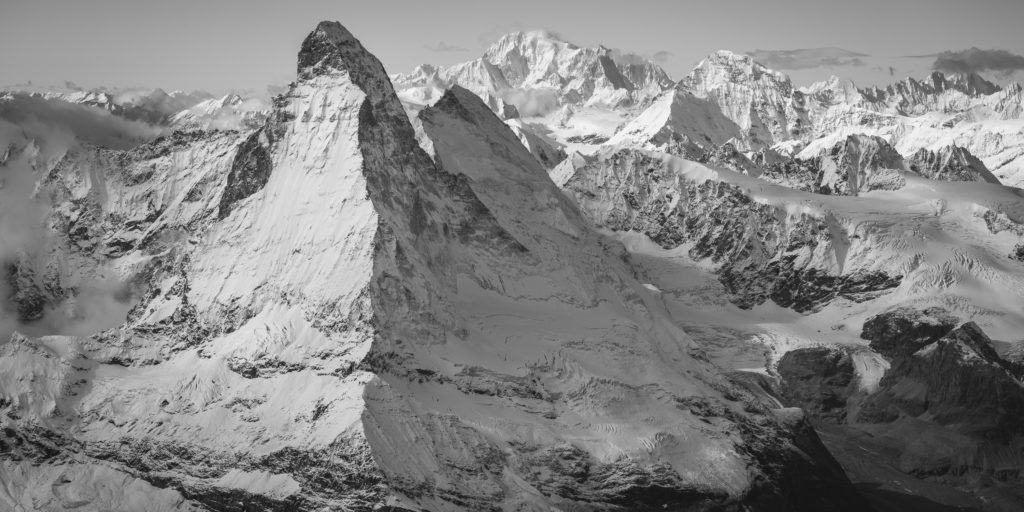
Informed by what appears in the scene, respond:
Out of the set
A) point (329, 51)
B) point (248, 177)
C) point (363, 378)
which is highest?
point (329, 51)

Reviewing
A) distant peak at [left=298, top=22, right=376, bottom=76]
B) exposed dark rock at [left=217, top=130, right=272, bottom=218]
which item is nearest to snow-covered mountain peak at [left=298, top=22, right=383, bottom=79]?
distant peak at [left=298, top=22, right=376, bottom=76]

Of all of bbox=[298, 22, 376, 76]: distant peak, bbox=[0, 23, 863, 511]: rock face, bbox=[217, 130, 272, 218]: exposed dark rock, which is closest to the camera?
bbox=[0, 23, 863, 511]: rock face

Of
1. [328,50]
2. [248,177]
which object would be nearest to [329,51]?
[328,50]

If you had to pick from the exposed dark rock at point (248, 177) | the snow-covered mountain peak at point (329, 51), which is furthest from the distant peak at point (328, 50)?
the exposed dark rock at point (248, 177)

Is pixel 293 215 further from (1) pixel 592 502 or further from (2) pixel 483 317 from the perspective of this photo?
(1) pixel 592 502

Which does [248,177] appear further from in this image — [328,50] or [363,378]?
[363,378]

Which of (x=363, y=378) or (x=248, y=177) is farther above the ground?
(x=248, y=177)

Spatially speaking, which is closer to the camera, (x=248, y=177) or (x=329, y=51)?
(x=248, y=177)

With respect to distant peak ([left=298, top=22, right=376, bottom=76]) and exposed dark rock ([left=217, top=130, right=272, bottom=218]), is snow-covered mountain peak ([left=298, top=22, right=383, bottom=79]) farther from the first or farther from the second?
exposed dark rock ([left=217, top=130, right=272, bottom=218])
